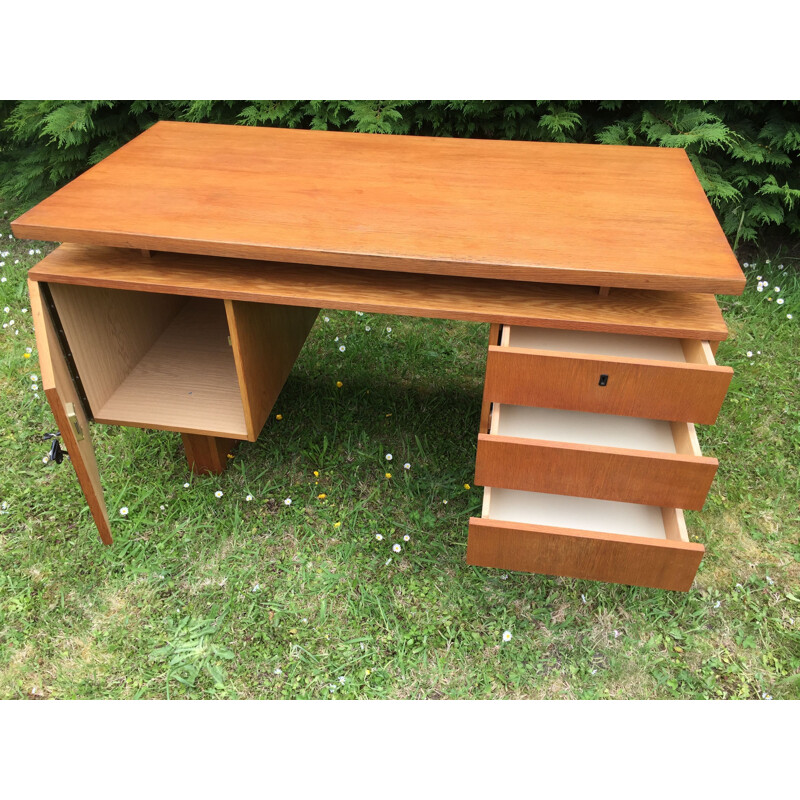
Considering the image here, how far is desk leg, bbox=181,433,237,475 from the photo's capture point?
2.30m

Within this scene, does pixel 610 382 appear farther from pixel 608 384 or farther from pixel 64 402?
pixel 64 402

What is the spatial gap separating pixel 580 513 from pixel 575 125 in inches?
89.9

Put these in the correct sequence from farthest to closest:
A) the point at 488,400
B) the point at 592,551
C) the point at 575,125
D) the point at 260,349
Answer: the point at 575,125 < the point at 260,349 < the point at 488,400 < the point at 592,551

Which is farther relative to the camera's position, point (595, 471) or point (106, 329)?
point (106, 329)

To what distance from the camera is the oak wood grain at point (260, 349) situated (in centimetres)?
191

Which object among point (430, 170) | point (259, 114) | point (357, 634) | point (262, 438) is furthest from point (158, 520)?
point (259, 114)

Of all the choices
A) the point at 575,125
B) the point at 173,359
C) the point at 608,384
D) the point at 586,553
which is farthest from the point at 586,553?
the point at 575,125

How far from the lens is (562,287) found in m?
1.85

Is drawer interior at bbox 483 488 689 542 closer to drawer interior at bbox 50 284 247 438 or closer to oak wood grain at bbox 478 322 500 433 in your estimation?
oak wood grain at bbox 478 322 500 433

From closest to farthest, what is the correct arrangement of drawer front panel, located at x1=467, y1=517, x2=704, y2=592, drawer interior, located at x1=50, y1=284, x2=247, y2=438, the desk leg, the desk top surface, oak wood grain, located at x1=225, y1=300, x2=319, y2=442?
drawer front panel, located at x1=467, y1=517, x2=704, y2=592 → the desk top surface → oak wood grain, located at x1=225, y1=300, x2=319, y2=442 → drawer interior, located at x1=50, y1=284, x2=247, y2=438 → the desk leg

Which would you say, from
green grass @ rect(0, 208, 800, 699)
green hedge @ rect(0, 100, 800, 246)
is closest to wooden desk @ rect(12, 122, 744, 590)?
green grass @ rect(0, 208, 800, 699)

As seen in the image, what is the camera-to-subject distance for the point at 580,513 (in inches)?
73.7

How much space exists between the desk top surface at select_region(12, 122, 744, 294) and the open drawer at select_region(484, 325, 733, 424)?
0.19m

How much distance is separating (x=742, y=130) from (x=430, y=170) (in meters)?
2.02
